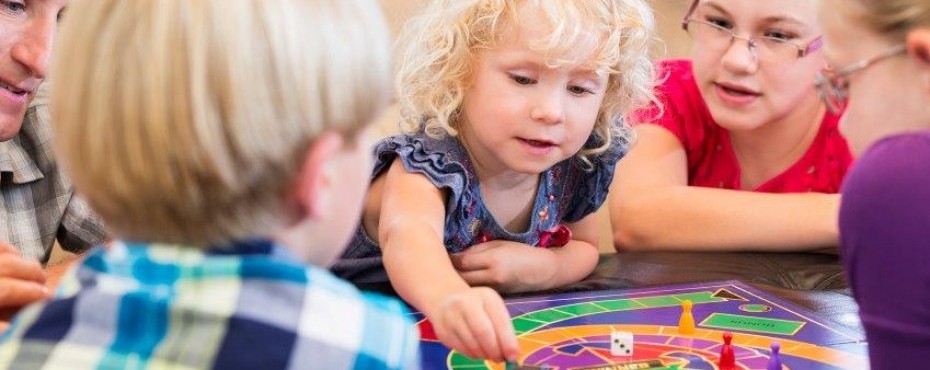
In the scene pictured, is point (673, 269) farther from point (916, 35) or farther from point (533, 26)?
point (916, 35)

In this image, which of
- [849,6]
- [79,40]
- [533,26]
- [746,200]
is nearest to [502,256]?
[533,26]

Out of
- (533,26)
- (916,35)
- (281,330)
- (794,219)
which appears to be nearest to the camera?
(281,330)

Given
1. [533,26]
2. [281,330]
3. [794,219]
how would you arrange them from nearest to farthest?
[281,330] < [533,26] < [794,219]

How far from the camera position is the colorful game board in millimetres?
987

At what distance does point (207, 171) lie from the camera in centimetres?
61

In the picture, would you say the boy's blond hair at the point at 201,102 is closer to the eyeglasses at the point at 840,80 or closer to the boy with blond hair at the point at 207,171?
the boy with blond hair at the point at 207,171

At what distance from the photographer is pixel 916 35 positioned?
725mm

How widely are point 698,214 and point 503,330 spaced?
695 millimetres

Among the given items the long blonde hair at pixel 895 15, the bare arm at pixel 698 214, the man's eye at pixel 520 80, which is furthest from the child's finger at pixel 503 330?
the bare arm at pixel 698 214

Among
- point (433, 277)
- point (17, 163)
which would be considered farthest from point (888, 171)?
point (17, 163)

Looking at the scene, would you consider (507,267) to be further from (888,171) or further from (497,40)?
(888,171)

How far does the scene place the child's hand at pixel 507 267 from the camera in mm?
1333

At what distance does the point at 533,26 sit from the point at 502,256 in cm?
29

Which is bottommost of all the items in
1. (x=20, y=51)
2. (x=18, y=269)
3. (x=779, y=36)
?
(x=18, y=269)
